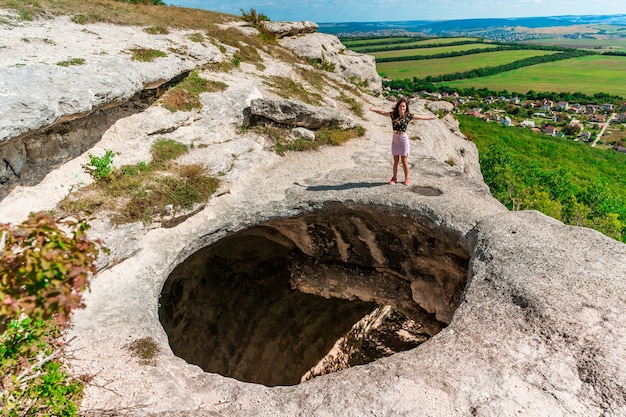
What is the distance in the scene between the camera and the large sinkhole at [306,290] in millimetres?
11211

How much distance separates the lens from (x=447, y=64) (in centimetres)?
12644

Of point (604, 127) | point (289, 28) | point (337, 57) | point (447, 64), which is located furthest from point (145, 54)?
point (447, 64)

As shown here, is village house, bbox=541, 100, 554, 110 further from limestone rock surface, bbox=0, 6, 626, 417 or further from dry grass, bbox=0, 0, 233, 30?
limestone rock surface, bbox=0, 6, 626, 417

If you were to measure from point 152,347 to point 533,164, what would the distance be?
43.4 m

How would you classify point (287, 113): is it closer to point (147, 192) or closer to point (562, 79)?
point (147, 192)

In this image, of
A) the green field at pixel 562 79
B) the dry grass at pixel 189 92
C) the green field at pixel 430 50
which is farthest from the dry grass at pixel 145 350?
the green field at pixel 430 50

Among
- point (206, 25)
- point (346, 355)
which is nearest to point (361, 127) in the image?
point (346, 355)

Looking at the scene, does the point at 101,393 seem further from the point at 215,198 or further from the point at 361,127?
the point at 361,127

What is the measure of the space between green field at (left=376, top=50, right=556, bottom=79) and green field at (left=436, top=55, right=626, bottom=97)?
4004 mm

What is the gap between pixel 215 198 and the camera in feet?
35.7

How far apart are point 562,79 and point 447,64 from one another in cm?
3147

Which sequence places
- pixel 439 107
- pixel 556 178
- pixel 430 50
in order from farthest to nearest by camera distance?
pixel 430 50 → pixel 556 178 → pixel 439 107

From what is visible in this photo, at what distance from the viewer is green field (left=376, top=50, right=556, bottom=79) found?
359 feet

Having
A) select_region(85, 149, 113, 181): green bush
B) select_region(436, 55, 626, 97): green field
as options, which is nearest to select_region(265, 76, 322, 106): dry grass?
select_region(85, 149, 113, 181): green bush
